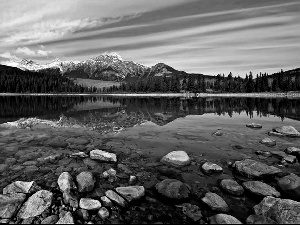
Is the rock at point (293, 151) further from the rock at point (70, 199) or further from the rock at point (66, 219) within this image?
the rock at point (66, 219)

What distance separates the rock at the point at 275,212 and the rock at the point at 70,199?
7.67 m

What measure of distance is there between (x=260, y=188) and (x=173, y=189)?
4740mm

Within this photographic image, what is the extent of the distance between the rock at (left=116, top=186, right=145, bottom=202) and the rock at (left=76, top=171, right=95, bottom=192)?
158 centimetres

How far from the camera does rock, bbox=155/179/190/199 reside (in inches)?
428

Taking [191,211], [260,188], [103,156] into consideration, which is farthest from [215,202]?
[103,156]

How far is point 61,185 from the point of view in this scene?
11180mm

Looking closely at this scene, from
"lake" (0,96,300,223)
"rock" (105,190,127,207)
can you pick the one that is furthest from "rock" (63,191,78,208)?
"lake" (0,96,300,223)

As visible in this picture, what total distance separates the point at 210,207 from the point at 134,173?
17.9ft

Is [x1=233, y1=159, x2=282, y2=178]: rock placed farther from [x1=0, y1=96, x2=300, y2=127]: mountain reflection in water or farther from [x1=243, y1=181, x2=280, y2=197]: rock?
[x1=0, y1=96, x2=300, y2=127]: mountain reflection in water

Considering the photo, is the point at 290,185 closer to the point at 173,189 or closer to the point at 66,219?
the point at 173,189

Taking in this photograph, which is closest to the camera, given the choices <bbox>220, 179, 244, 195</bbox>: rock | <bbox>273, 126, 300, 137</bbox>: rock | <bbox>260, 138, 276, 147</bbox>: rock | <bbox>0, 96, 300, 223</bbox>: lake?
<bbox>220, 179, 244, 195</bbox>: rock

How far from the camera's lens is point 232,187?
448 inches

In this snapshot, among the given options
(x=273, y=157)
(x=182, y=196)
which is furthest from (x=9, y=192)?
(x=273, y=157)

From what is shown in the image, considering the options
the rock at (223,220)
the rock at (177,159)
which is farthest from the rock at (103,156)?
the rock at (223,220)
